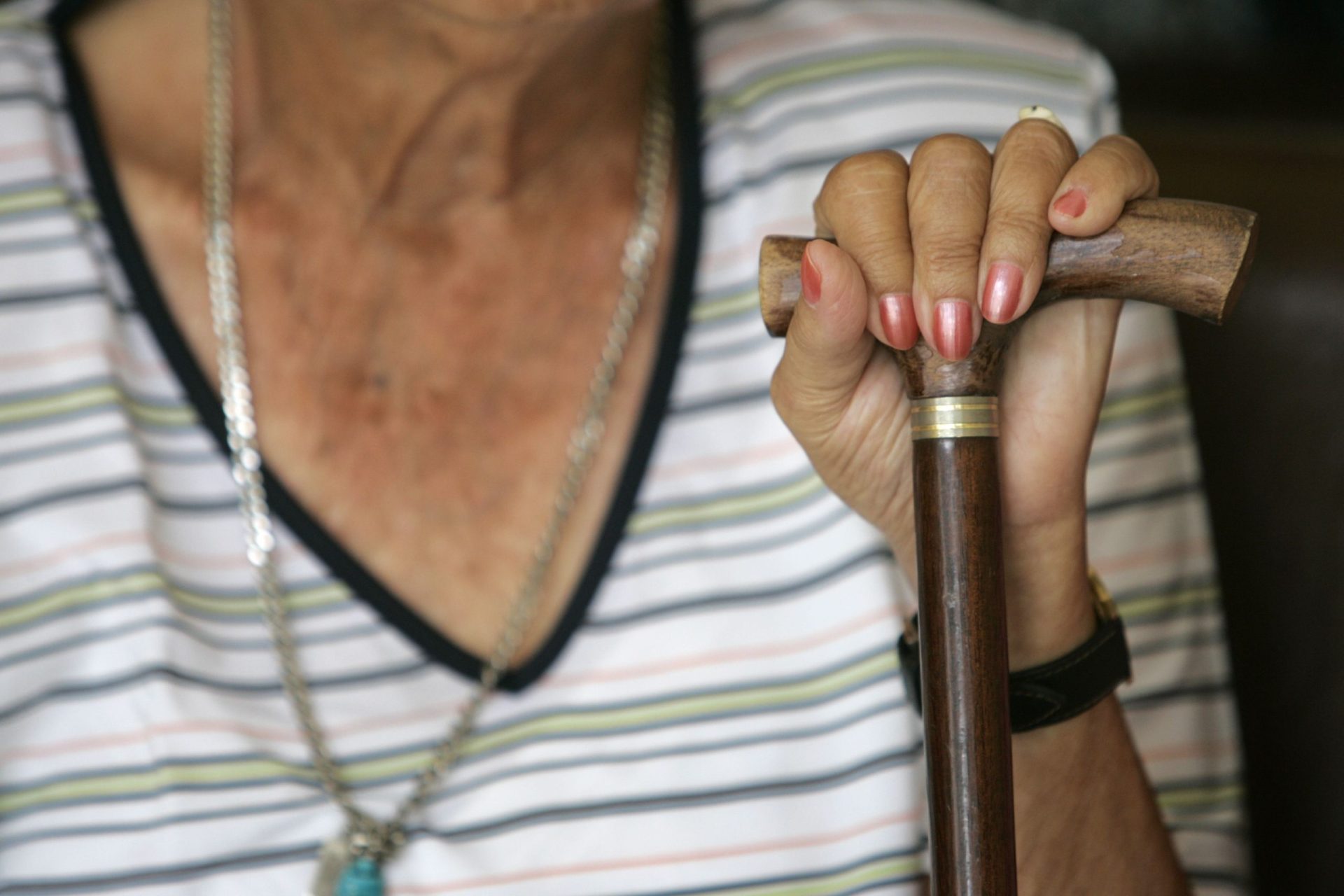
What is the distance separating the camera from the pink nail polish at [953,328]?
55 centimetres

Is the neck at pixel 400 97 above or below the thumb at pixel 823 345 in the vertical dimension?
above

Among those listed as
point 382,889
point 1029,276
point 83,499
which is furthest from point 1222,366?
point 83,499

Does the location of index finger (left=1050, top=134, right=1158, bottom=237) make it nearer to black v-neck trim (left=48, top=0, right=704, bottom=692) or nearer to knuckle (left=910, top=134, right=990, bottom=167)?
knuckle (left=910, top=134, right=990, bottom=167)

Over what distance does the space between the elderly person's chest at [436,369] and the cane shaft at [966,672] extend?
399 mm

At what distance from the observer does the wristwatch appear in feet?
2.23

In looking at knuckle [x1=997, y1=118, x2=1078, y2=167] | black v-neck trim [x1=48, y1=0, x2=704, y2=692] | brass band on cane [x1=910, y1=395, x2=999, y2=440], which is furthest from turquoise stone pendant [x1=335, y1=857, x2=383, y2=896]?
knuckle [x1=997, y1=118, x2=1078, y2=167]

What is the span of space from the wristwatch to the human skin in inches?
1.5

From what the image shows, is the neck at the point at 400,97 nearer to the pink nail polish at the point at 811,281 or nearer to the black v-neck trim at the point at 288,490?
the black v-neck trim at the point at 288,490

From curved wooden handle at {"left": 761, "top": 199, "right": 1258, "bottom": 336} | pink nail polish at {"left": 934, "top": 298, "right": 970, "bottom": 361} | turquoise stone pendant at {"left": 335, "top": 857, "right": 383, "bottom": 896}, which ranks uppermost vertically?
curved wooden handle at {"left": 761, "top": 199, "right": 1258, "bottom": 336}

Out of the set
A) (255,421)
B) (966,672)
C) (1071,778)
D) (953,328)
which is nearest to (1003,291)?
(953,328)

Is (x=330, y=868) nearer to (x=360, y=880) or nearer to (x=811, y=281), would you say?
(x=360, y=880)

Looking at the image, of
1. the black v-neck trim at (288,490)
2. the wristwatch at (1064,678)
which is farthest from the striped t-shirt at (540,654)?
the wristwatch at (1064,678)

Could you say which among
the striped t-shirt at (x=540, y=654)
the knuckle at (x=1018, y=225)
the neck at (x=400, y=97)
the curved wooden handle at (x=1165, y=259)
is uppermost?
the neck at (x=400, y=97)

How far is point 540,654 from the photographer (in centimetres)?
88
